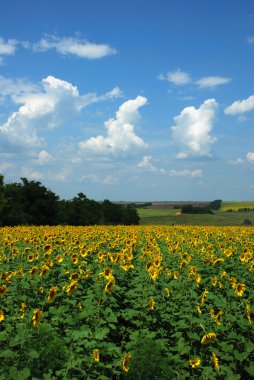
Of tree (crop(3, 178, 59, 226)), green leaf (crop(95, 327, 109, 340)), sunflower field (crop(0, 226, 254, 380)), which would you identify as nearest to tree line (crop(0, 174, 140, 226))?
tree (crop(3, 178, 59, 226))

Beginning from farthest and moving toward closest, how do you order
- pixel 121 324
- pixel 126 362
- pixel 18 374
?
1. pixel 121 324
2. pixel 126 362
3. pixel 18 374

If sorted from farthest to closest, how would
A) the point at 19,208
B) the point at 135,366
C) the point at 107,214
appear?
the point at 107,214, the point at 19,208, the point at 135,366

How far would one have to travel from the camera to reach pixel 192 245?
1433 cm

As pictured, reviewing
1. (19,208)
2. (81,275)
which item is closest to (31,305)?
(81,275)

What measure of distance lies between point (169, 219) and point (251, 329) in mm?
69441

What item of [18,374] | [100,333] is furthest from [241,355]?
[18,374]

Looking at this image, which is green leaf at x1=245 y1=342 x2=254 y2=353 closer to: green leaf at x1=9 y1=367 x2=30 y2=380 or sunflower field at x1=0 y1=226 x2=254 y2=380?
sunflower field at x1=0 y1=226 x2=254 y2=380

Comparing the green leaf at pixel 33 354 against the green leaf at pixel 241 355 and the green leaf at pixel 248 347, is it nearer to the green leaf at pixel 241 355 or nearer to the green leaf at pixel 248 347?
the green leaf at pixel 241 355

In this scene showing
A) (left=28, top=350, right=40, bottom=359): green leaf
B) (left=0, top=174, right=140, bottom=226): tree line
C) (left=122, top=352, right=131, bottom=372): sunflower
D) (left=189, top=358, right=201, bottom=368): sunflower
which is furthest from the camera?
(left=0, top=174, right=140, bottom=226): tree line

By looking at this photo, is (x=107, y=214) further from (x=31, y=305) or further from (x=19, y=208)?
(x=31, y=305)

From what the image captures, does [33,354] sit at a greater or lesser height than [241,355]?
greater

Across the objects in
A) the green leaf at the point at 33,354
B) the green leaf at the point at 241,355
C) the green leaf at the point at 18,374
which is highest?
the green leaf at the point at 33,354

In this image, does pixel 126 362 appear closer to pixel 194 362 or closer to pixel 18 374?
pixel 194 362

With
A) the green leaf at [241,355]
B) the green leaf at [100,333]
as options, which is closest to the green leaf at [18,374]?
the green leaf at [100,333]
